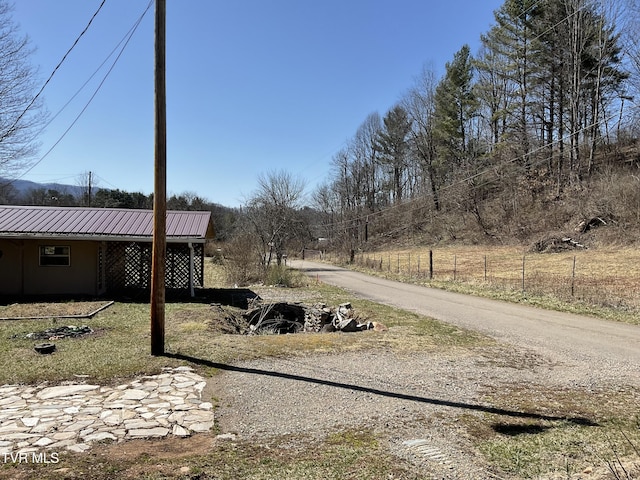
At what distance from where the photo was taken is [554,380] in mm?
5918

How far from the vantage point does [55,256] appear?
14.4m

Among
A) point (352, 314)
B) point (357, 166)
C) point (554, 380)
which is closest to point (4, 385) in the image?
point (554, 380)

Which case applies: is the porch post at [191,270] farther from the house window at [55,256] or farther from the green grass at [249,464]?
the green grass at [249,464]

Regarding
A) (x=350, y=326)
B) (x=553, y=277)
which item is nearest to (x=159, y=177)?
(x=350, y=326)

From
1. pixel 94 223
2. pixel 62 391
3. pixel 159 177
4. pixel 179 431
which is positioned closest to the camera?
pixel 179 431

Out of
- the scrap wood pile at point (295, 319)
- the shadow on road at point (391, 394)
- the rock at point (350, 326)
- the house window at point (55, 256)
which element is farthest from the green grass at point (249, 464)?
the house window at point (55, 256)

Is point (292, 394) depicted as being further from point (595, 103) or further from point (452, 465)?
point (595, 103)

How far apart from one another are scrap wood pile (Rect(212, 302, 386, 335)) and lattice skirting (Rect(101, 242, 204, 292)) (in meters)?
3.31

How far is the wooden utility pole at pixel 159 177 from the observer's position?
21.3ft

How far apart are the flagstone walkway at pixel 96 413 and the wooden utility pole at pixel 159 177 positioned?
1.35 m

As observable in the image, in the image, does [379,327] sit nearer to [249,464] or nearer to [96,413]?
[96,413]

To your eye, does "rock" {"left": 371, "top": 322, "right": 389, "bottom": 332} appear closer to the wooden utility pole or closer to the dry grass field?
the wooden utility pole

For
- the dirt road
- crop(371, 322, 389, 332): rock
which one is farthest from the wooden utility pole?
the dirt road

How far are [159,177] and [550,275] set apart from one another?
17.7 m
